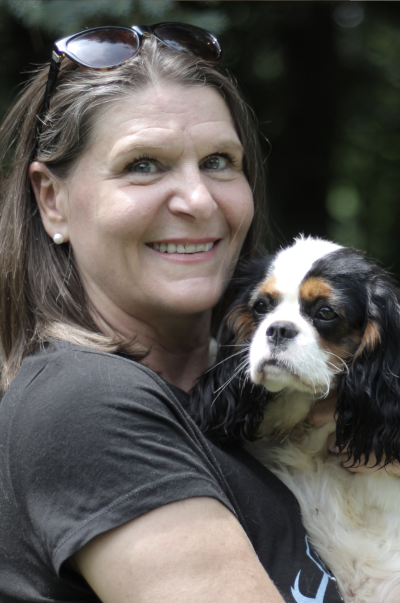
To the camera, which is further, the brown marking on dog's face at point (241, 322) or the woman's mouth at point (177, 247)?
the brown marking on dog's face at point (241, 322)

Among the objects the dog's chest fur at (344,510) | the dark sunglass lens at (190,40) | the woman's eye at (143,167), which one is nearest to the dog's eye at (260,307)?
the dog's chest fur at (344,510)

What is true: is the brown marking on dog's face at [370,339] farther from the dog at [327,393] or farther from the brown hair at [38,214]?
the brown hair at [38,214]

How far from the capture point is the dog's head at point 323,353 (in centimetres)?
175

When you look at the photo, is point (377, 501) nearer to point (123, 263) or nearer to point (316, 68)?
point (123, 263)

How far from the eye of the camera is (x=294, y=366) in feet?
5.65

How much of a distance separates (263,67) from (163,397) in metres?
3.42

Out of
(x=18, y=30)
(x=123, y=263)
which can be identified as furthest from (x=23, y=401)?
(x=18, y=30)

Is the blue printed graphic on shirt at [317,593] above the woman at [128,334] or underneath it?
underneath

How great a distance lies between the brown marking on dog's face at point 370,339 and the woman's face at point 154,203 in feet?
1.41

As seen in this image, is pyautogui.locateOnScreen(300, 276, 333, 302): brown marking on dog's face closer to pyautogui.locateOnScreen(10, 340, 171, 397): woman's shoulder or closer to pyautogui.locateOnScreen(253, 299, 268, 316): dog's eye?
pyautogui.locateOnScreen(253, 299, 268, 316): dog's eye

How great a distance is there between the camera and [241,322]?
203 cm

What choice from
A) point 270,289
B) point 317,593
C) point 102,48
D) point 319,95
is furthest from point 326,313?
point 319,95

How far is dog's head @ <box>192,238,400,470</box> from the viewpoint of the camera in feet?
5.73

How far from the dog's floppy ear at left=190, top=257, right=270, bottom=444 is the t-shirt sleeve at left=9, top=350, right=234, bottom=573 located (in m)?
0.47
